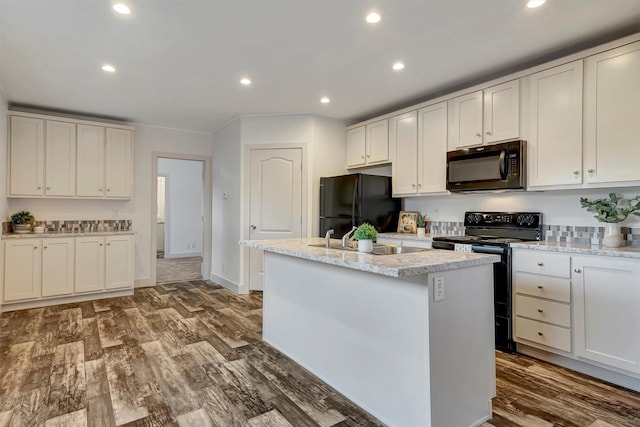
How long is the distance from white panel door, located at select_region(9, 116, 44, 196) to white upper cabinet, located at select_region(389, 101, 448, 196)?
4.41 m

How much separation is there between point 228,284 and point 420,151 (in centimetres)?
335

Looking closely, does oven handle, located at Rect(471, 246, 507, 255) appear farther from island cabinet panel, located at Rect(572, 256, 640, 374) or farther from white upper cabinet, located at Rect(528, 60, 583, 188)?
white upper cabinet, located at Rect(528, 60, 583, 188)

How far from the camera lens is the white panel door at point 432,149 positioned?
3641 mm

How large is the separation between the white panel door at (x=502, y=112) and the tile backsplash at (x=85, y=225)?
496 centimetres

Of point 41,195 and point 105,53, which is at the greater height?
point 105,53

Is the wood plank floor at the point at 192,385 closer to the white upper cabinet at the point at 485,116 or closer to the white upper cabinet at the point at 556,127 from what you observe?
the white upper cabinet at the point at 556,127

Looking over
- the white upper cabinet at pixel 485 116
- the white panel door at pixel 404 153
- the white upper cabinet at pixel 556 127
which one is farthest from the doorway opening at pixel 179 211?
the white upper cabinet at pixel 556 127

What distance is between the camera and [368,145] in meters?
4.56

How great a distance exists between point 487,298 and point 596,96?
6.10 feet

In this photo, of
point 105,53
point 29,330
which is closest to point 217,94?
point 105,53

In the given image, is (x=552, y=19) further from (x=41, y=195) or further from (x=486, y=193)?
(x=41, y=195)

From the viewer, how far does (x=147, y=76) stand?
11.2ft

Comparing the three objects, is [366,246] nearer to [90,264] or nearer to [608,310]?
[608,310]

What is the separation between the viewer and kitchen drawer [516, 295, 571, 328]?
8.28 feet
